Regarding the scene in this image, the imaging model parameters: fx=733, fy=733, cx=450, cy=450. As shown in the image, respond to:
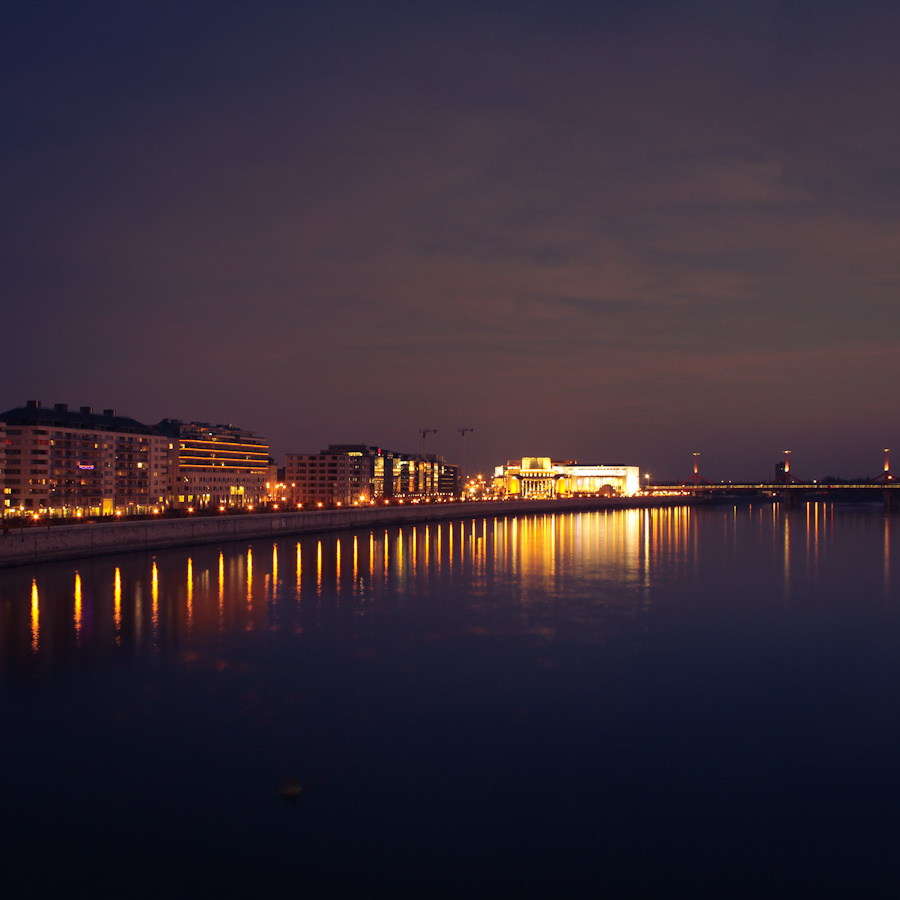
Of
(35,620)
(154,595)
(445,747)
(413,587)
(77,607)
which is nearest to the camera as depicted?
(445,747)

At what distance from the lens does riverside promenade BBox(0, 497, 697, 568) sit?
165 feet

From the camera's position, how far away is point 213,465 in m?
139

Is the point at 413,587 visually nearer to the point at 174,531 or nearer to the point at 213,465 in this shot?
the point at 174,531

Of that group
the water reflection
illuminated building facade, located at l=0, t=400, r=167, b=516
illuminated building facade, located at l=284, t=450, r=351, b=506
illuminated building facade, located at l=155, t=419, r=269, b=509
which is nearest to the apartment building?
illuminated building facade, located at l=284, t=450, r=351, b=506

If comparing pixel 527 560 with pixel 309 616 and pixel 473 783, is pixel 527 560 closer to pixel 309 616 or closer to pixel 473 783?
pixel 309 616

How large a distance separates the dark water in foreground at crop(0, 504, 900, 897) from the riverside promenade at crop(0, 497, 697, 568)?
45.5 feet

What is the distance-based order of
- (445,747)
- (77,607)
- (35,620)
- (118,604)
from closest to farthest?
1. (445,747)
2. (35,620)
3. (77,607)
4. (118,604)

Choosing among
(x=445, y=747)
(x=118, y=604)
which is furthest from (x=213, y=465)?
(x=445, y=747)

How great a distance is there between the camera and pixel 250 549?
66.7 meters

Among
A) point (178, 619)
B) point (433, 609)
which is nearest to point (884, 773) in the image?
point (433, 609)

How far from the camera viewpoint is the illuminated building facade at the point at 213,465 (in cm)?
13162

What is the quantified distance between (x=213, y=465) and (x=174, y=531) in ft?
250

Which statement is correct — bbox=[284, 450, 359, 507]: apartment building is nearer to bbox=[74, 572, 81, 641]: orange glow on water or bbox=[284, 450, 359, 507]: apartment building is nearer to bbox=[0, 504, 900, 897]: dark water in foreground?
bbox=[74, 572, 81, 641]: orange glow on water

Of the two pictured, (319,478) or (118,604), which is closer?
(118,604)
